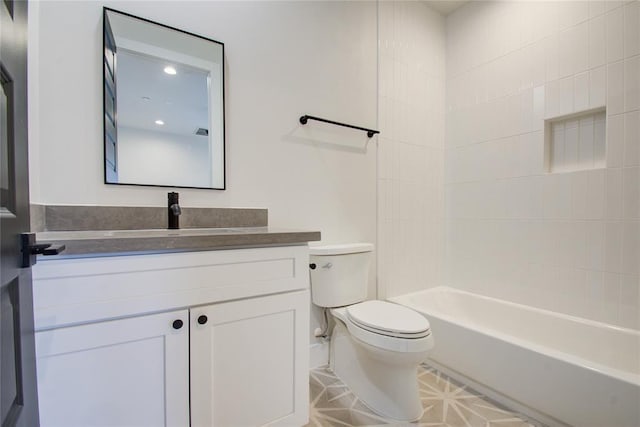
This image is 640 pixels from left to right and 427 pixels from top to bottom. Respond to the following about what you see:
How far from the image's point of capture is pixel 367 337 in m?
1.42

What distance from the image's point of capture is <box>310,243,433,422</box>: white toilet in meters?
1.35

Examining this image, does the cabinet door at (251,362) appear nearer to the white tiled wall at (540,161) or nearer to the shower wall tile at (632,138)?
the white tiled wall at (540,161)

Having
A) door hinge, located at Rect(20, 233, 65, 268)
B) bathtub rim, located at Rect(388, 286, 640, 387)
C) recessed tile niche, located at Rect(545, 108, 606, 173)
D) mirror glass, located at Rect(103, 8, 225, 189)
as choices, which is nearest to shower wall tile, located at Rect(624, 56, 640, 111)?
recessed tile niche, located at Rect(545, 108, 606, 173)

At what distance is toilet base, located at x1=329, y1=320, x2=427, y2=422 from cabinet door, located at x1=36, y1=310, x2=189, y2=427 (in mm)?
857

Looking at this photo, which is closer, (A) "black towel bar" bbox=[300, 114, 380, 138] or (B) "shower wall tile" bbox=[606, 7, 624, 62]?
(B) "shower wall tile" bbox=[606, 7, 624, 62]

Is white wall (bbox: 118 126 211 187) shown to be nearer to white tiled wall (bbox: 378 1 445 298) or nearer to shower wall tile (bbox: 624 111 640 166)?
white tiled wall (bbox: 378 1 445 298)

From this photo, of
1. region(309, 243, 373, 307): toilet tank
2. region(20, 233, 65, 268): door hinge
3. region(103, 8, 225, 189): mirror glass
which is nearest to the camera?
region(20, 233, 65, 268): door hinge

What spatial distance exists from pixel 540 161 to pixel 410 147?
2.73ft

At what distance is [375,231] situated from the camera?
6.89ft

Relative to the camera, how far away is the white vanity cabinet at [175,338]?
2.60ft

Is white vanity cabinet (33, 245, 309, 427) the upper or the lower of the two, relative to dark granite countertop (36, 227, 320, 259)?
lower

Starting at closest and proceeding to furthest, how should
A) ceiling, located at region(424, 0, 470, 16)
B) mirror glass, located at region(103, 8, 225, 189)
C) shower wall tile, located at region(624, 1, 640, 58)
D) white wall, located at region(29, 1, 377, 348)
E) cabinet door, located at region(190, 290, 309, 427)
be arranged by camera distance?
1. cabinet door, located at region(190, 290, 309, 427)
2. white wall, located at region(29, 1, 377, 348)
3. mirror glass, located at region(103, 8, 225, 189)
4. shower wall tile, located at region(624, 1, 640, 58)
5. ceiling, located at region(424, 0, 470, 16)

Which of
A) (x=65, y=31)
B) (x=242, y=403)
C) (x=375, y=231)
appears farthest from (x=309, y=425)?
(x=65, y=31)

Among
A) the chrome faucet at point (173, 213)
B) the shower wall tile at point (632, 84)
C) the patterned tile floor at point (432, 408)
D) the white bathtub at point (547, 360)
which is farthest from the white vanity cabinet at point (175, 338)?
the shower wall tile at point (632, 84)
